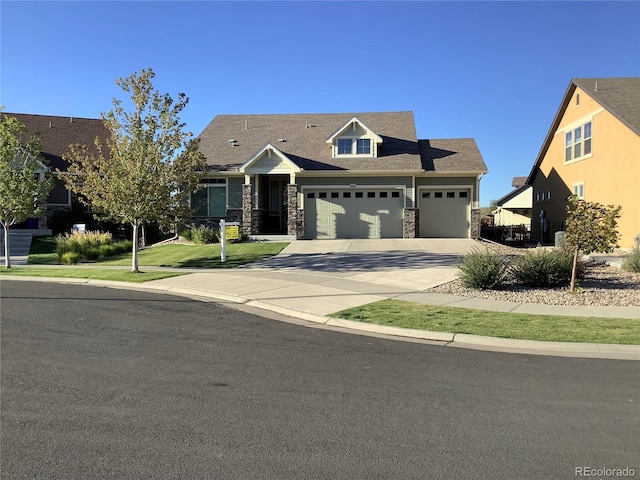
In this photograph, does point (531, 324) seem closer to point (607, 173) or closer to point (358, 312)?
point (358, 312)

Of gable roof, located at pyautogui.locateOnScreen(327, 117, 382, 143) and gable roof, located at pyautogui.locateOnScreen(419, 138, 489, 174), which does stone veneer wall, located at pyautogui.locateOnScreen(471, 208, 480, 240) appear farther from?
gable roof, located at pyautogui.locateOnScreen(327, 117, 382, 143)

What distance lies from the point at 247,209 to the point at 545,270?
16492 mm

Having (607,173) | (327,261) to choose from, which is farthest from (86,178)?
(607,173)

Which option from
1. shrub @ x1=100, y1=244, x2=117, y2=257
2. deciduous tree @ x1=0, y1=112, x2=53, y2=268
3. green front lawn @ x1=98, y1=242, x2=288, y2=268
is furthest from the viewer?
shrub @ x1=100, y1=244, x2=117, y2=257

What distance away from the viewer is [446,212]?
25.7 m

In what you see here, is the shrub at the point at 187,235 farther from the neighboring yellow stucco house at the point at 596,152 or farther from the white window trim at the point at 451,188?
the neighboring yellow stucco house at the point at 596,152

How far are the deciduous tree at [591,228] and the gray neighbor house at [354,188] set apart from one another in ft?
44.2

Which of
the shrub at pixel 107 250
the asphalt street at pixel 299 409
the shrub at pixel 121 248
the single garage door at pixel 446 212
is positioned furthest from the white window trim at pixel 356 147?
the asphalt street at pixel 299 409

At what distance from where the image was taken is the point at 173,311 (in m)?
9.79

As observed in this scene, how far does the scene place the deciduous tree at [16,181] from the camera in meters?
18.2

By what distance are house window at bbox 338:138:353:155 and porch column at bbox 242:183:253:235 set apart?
530 centimetres

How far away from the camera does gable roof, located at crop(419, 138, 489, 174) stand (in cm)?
2509
